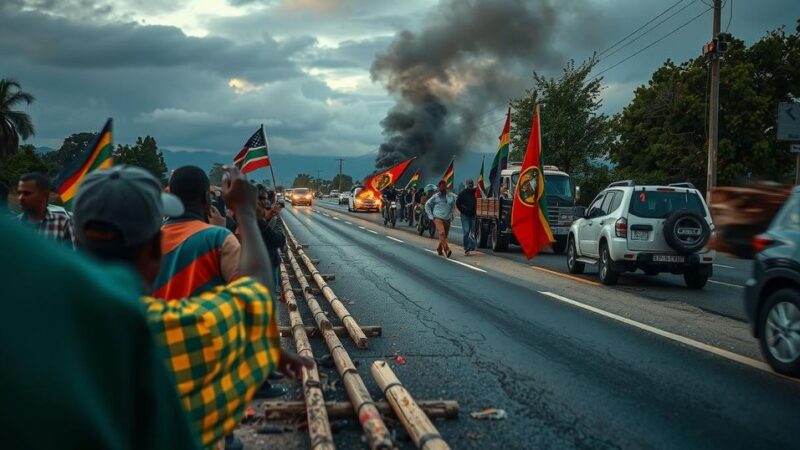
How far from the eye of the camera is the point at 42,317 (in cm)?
89

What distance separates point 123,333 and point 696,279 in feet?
44.1

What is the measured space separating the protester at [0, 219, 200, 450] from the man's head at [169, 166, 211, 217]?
9.43 ft

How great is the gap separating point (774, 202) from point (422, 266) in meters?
9.03

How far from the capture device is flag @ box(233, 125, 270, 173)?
43.0ft

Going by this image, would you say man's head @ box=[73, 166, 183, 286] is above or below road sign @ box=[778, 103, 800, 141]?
below

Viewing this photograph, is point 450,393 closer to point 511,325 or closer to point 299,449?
point 299,449

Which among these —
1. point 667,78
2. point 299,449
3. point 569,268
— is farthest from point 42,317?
point 667,78

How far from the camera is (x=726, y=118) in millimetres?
38219

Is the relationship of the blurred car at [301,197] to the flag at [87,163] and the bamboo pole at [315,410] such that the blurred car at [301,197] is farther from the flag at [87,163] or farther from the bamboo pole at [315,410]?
the bamboo pole at [315,410]

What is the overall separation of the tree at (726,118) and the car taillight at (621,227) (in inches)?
1002

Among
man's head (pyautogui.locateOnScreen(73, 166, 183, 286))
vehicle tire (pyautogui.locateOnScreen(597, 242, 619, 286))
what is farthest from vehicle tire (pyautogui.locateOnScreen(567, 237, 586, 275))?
man's head (pyautogui.locateOnScreen(73, 166, 183, 286))

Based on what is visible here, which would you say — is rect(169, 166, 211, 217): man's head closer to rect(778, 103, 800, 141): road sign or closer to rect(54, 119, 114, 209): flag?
rect(54, 119, 114, 209): flag

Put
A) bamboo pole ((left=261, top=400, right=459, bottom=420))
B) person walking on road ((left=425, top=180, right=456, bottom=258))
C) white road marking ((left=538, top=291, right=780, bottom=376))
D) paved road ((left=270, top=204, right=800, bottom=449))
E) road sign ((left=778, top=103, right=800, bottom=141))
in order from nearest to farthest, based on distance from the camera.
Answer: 1. paved road ((left=270, top=204, right=800, bottom=449))
2. bamboo pole ((left=261, top=400, right=459, bottom=420))
3. white road marking ((left=538, top=291, right=780, bottom=376))
4. person walking on road ((left=425, top=180, right=456, bottom=258))
5. road sign ((left=778, top=103, right=800, bottom=141))

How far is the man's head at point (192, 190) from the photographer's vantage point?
3.79 m
